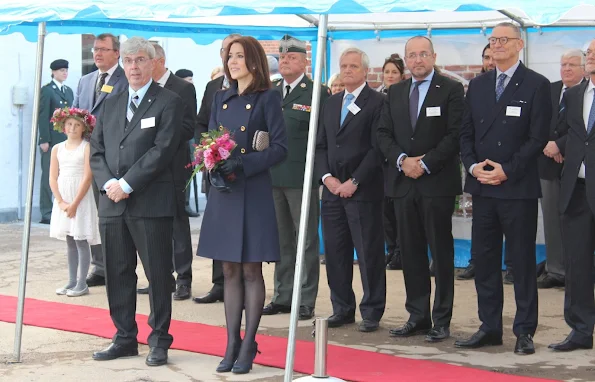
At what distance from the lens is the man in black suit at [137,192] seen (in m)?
6.29

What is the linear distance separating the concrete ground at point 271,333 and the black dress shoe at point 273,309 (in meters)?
0.09

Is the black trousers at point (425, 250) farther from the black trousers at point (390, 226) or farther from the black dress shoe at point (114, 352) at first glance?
the black trousers at point (390, 226)

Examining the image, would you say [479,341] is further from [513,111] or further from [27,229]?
[27,229]

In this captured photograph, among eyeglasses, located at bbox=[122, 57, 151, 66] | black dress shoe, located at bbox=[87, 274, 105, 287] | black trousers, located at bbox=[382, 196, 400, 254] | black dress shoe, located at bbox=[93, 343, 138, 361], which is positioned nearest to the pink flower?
eyeglasses, located at bbox=[122, 57, 151, 66]

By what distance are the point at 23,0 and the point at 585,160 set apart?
12.7ft

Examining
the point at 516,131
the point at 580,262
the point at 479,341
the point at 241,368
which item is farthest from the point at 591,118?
the point at 241,368

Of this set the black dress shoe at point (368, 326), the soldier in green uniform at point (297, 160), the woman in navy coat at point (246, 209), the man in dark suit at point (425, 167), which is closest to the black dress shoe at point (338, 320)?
the black dress shoe at point (368, 326)

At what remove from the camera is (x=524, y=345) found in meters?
6.55

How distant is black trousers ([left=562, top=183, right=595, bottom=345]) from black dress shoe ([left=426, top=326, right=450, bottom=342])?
0.85 metres

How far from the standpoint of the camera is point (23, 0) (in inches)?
260

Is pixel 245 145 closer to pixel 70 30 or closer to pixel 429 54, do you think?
pixel 429 54

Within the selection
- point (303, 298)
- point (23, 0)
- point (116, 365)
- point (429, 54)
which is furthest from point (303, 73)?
point (116, 365)

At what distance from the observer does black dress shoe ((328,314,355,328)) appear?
748 cm

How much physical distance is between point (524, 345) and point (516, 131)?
142 centimetres
